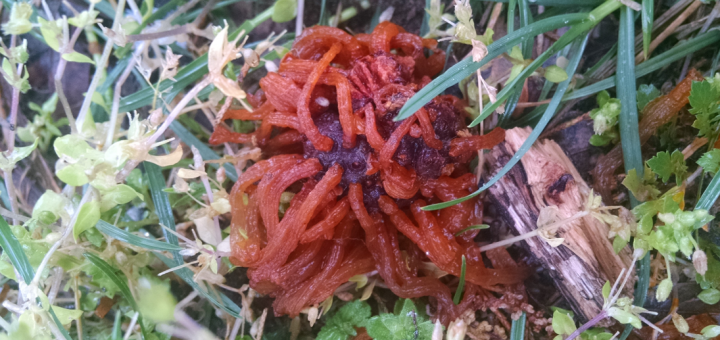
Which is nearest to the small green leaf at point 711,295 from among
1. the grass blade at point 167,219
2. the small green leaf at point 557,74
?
the small green leaf at point 557,74

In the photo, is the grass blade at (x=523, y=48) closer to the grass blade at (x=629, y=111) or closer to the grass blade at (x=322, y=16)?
the grass blade at (x=629, y=111)

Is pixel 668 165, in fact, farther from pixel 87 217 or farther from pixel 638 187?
pixel 87 217

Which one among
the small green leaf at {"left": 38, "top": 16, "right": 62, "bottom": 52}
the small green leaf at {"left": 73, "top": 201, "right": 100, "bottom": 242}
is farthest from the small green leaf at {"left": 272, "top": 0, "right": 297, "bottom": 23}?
the small green leaf at {"left": 73, "top": 201, "right": 100, "bottom": 242}

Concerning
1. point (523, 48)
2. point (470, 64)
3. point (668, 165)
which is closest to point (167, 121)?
point (470, 64)

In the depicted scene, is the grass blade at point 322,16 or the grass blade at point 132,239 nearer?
the grass blade at point 132,239

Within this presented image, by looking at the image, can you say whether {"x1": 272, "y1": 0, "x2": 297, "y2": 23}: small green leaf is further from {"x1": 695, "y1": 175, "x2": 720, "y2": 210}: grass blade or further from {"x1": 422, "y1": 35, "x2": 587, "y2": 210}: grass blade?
{"x1": 695, "y1": 175, "x2": 720, "y2": 210}: grass blade

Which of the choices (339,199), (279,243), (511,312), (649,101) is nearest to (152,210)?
(279,243)

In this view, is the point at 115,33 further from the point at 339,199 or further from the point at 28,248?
the point at 339,199
